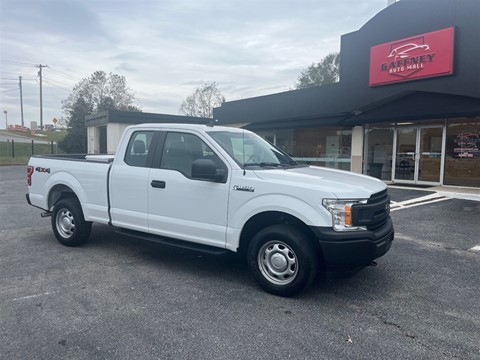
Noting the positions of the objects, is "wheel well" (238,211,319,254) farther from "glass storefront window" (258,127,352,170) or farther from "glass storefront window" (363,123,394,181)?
"glass storefront window" (363,123,394,181)

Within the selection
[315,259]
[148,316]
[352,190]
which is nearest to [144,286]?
Answer: [148,316]

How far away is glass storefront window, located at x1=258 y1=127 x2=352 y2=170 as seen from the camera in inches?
683

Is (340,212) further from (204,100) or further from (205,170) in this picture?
(204,100)

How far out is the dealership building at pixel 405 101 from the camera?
12.7 m

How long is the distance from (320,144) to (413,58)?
594cm

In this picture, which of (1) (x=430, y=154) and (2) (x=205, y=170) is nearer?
(2) (x=205, y=170)

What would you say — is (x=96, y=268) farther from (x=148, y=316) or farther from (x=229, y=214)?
(x=229, y=214)

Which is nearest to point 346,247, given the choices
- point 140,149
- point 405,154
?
point 140,149

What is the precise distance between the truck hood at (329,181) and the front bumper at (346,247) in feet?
1.32

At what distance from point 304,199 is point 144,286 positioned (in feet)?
7.15

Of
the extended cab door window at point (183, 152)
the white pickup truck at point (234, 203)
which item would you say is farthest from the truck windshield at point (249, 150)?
the extended cab door window at point (183, 152)

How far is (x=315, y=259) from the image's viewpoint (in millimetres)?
4066

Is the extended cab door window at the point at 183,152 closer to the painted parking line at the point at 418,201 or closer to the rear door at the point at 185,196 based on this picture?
the rear door at the point at 185,196

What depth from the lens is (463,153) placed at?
13391mm
